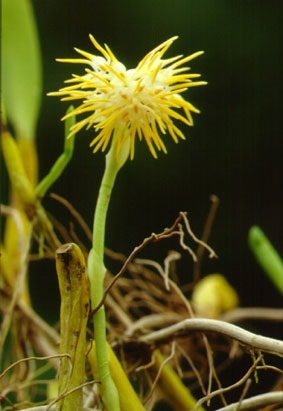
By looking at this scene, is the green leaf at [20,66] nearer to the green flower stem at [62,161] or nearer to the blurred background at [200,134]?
the green flower stem at [62,161]

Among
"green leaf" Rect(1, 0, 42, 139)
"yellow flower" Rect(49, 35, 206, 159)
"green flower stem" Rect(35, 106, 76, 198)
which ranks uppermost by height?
"green leaf" Rect(1, 0, 42, 139)

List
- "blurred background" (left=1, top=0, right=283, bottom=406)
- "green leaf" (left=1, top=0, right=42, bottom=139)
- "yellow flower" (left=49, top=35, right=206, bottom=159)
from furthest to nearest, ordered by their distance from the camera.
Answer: "blurred background" (left=1, top=0, right=283, bottom=406) → "green leaf" (left=1, top=0, right=42, bottom=139) → "yellow flower" (left=49, top=35, right=206, bottom=159)

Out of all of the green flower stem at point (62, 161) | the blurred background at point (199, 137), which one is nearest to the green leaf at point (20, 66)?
the green flower stem at point (62, 161)

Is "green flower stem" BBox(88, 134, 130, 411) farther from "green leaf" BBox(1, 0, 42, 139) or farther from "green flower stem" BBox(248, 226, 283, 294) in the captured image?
"green leaf" BBox(1, 0, 42, 139)

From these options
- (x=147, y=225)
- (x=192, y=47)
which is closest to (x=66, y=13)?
(x=192, y=47)

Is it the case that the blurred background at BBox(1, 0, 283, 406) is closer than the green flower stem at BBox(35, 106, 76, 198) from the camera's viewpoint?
No

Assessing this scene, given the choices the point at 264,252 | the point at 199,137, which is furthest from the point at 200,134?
the point at 264,252

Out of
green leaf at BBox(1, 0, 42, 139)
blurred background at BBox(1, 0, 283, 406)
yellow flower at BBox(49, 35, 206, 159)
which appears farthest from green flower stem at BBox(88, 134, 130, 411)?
blurred background at BBox(1, 0, 283, 406)
